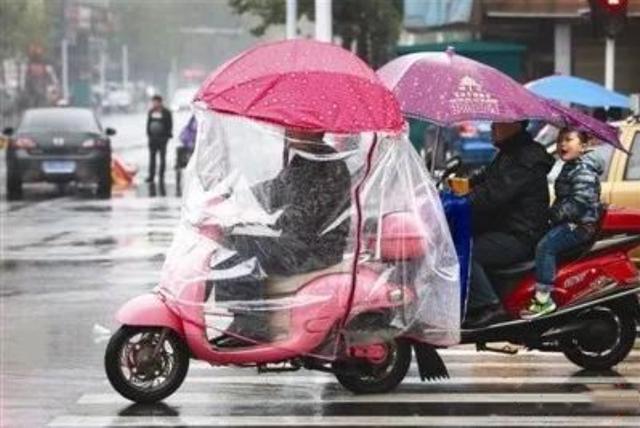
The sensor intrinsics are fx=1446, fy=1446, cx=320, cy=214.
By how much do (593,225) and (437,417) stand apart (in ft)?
5.79

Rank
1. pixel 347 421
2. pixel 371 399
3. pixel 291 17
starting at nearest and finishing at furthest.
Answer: pixel 347 421 → pixel 371 399 → pixel 291 17

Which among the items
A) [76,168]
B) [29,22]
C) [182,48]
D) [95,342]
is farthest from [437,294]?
[182,48]

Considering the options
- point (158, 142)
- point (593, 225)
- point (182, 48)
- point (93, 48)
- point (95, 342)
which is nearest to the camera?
point (593, 225)

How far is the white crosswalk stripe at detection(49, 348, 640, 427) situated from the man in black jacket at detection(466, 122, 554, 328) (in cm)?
56

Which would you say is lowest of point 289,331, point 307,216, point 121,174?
point 121,174

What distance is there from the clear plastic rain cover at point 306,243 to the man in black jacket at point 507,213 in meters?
0.61

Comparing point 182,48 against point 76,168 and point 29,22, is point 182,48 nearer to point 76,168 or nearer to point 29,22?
point 29,22

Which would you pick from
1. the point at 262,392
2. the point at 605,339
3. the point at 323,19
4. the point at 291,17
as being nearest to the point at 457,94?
the point at 605,339

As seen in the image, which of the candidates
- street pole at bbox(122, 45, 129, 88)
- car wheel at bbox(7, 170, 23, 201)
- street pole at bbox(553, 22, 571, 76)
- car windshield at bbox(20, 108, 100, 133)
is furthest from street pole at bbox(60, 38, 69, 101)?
street pole at bbox(553, 22, 571, 76)

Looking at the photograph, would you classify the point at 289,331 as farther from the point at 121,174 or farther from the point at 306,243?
the point at 121,174

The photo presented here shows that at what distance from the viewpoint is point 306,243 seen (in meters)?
8.09

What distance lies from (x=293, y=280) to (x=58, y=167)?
18088mm

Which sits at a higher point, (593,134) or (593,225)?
(593,134)

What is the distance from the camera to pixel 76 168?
84.1ft
